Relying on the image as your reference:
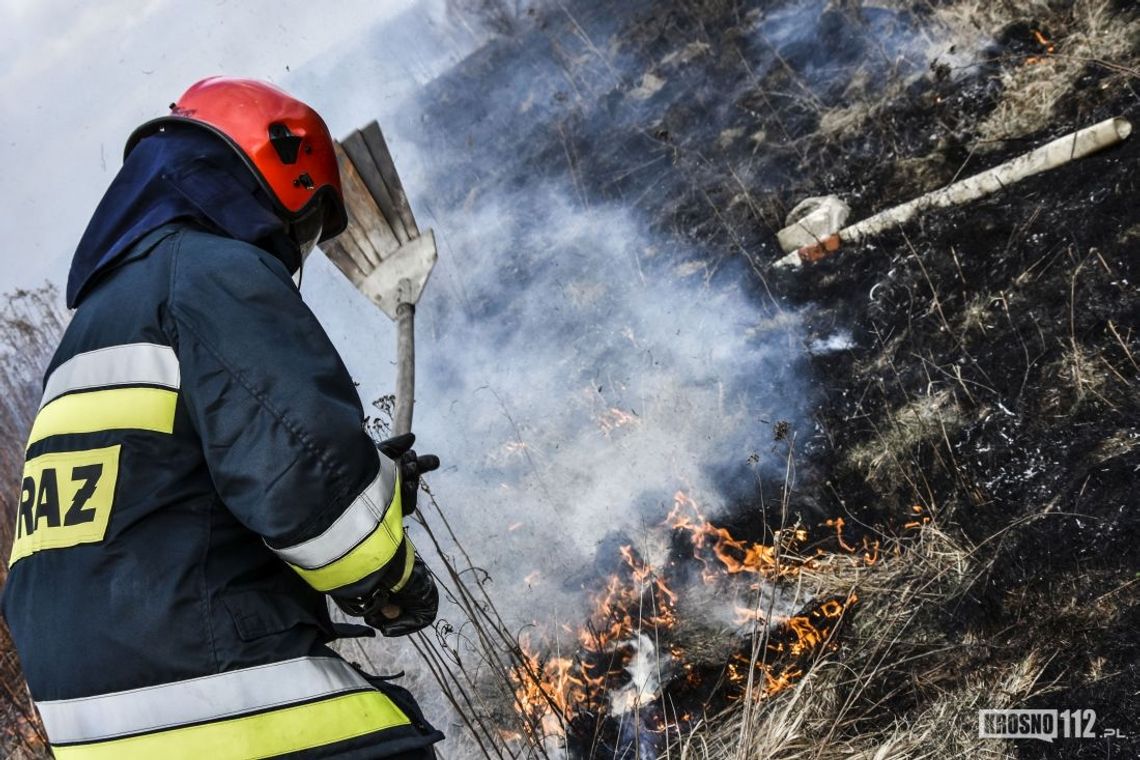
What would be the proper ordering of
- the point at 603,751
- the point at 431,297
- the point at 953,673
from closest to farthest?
the point at 953,673, the point at 603,751, the point at 431,297

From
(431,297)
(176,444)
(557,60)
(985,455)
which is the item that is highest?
(176,444)

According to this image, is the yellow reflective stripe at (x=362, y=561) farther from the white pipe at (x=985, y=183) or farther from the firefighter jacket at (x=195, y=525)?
the white pipe at (x=985, y=183)

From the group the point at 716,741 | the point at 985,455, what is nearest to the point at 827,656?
the point at 716,741

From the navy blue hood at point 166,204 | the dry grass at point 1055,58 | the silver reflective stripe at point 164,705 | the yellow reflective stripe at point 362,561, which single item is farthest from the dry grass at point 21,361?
Answer: the dry grass at point 1055,58

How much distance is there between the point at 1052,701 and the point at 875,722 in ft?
1.91

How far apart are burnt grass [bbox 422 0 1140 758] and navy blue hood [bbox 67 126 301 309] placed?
2683 mm

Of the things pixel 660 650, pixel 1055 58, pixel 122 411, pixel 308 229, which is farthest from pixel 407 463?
pixel 1055 58

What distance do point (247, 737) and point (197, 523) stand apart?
19.6 inches

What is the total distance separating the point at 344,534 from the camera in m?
2.04

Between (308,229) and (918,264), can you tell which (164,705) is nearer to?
(308,229)

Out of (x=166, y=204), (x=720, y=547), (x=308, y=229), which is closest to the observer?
(x=166, y=204)

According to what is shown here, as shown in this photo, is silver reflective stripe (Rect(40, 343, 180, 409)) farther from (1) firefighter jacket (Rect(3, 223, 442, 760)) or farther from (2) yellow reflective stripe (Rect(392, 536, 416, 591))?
(2) yellow reflective stripe (Rect(392, 536, 416, 591))

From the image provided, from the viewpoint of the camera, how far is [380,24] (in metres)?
9.09

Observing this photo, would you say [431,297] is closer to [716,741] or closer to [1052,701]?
[716,741]
